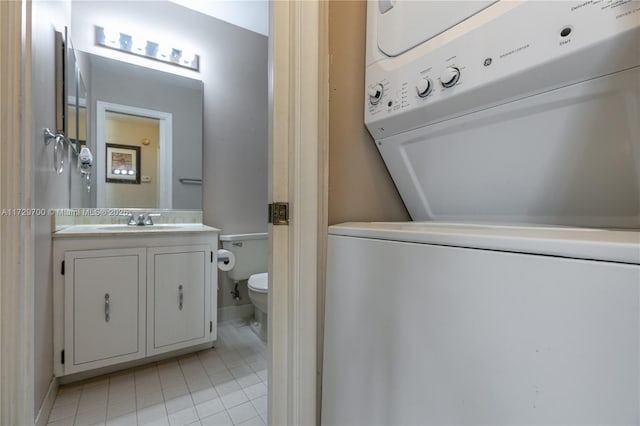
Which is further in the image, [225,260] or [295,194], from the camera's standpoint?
[225,260]

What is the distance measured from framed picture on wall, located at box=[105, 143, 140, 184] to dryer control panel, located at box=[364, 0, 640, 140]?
2066 millimetres

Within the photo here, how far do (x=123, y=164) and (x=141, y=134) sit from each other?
0.27m

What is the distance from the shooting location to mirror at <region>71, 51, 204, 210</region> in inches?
78.7

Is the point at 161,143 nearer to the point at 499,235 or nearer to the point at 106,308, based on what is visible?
the point at 106,308

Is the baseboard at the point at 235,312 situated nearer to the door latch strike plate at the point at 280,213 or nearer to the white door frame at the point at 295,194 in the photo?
the white door frame at the point at 295,194

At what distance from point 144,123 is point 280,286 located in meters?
2.09

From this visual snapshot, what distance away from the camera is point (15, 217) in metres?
0.78

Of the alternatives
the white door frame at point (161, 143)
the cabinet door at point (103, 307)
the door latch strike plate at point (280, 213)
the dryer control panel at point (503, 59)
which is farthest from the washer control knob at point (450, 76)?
the white door frame at point (161, 143)

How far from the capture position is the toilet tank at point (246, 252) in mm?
2359

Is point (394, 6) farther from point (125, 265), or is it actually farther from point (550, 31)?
point (125, 265)

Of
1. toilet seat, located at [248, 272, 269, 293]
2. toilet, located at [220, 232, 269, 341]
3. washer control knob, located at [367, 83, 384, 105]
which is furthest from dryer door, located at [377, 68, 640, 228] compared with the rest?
toilet, located at [220, 232, 269, 341]

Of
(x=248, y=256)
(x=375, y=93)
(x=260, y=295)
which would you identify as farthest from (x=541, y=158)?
(x=248, y=256)

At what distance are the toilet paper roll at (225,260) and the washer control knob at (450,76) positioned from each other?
77.3 inches

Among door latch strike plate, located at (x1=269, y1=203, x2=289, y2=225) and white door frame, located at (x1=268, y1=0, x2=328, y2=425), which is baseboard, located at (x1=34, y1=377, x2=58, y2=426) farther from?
door latch strike plate, located at (x1=269, y1=203, x2=289, y2=225)
